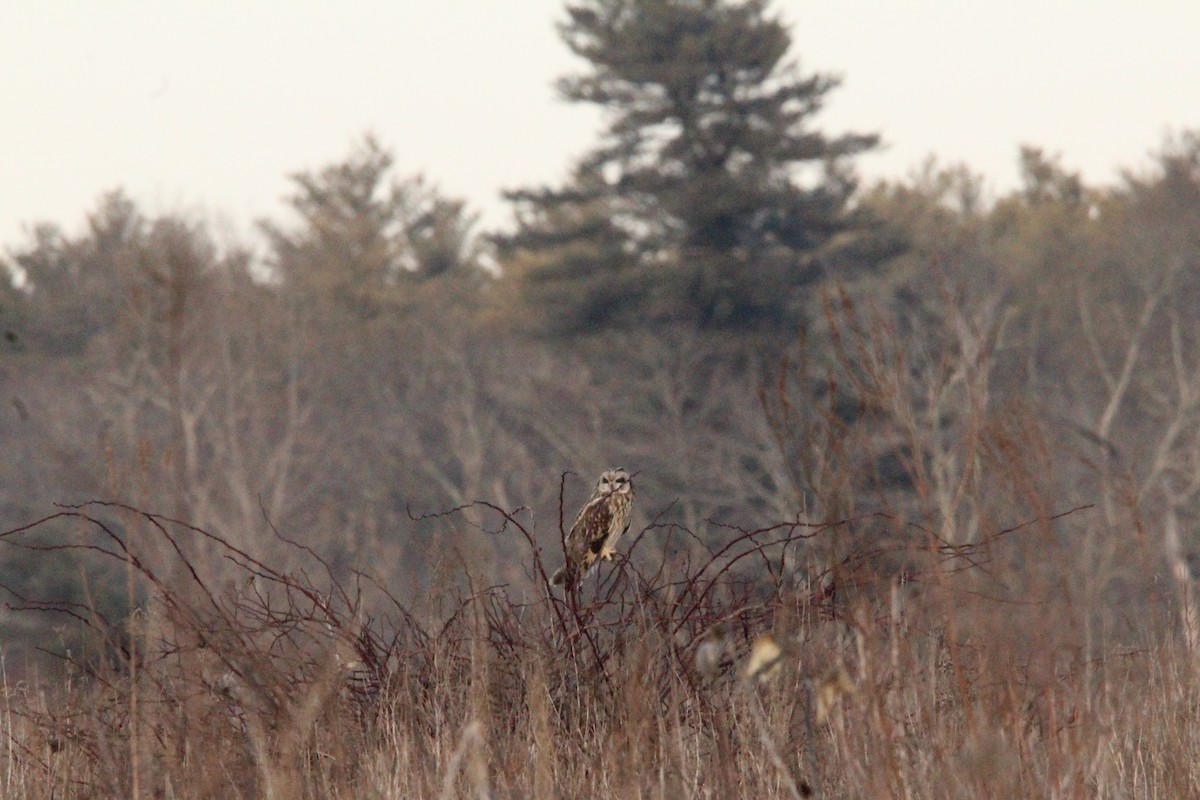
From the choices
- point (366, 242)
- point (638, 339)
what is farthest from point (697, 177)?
point (366, 242)

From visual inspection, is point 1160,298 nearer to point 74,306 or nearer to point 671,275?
point 671,275

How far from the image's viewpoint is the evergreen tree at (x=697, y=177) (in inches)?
1302

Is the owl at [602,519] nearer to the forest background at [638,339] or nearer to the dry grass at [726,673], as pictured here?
the dry grass at [726,673]

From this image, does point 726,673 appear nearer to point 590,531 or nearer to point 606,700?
point 606,700

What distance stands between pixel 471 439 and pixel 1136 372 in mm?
13655

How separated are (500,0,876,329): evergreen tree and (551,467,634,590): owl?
27.0 metres

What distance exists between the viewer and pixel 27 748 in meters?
4.87

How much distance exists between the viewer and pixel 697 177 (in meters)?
33.2

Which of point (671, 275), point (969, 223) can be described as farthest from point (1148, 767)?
point (969, 223)

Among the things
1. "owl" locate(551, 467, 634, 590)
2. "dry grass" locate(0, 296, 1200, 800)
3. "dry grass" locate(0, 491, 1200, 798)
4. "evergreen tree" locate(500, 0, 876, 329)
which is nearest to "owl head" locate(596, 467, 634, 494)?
"owl" locate(551, 467, 634, 590)

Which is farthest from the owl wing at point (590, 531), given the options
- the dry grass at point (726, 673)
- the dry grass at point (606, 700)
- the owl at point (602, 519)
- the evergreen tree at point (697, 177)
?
the evergreen tree at point (697, 177)

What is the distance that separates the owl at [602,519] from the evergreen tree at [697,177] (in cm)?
2696

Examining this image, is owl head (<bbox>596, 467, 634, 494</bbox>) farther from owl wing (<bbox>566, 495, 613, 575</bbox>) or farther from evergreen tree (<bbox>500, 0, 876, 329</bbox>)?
evergreen tree (<bbox>500, 0, 876, 329</bbox>)

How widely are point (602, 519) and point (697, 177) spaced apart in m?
27.8
